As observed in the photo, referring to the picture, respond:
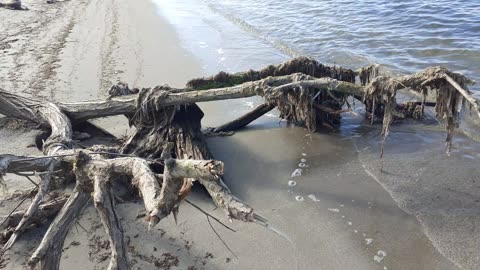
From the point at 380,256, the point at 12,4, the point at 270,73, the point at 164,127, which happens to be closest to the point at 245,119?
the point at 270,73

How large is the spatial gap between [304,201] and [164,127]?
2085 millimetres

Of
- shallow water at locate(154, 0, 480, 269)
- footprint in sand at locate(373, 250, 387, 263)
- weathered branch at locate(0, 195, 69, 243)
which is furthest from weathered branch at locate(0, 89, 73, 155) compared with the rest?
footprint in sand at locate(373, 250, 387, 263)

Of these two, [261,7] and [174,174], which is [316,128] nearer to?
[174,174]

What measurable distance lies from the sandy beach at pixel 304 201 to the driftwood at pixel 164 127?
0.39m

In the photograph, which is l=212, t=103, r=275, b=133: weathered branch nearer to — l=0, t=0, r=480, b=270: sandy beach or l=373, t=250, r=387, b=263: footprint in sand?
l=0, t=0, r=480, b=270: sandy beach

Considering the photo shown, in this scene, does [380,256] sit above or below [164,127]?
below

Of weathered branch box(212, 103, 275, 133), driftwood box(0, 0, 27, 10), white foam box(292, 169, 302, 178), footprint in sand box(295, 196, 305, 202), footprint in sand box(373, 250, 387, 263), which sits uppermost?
driftwood box(0, 0, 27, 10)

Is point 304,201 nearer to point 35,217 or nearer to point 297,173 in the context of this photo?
point 297,173

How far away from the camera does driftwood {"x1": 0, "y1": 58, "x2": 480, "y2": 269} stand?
2.46m

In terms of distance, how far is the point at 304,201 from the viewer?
4.68m

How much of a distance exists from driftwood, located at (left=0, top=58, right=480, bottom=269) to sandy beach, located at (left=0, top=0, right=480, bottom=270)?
0.39 m

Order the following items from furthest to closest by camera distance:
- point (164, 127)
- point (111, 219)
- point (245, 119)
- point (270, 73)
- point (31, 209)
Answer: point (245, 119), point (270, 73), point (164, 127), point (31, 209), point (111, 219)

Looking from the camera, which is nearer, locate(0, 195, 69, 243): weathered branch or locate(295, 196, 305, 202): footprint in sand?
A: locate(0, 195, 69, 243): weathered branch

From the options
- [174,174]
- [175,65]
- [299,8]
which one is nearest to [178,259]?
[174,174]
